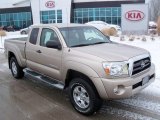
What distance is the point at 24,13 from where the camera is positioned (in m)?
59.8

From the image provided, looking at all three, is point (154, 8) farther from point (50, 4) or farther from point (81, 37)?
point (81, 37)

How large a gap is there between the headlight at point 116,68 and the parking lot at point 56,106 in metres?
1.00

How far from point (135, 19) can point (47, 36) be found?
1603cm

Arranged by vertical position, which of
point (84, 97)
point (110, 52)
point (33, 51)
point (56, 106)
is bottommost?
point (56, 106)

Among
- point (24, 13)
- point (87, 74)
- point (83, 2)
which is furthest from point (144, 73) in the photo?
point (24, 13)

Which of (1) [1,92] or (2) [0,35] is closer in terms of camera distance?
(1) [1,92]

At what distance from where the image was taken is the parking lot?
5.70 meters

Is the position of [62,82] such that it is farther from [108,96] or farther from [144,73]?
[144,73]

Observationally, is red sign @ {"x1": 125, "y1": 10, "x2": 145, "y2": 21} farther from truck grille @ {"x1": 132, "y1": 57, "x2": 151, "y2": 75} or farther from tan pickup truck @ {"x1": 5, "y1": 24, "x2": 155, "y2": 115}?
truck grille @ {"x1": 132, "y1": 57, "x2": 151, "y2": 75}

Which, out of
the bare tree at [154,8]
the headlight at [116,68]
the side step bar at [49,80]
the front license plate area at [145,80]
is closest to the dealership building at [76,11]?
the bare tree at [154,8]

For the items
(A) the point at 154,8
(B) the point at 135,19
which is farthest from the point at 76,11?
(B) the point at 135,19

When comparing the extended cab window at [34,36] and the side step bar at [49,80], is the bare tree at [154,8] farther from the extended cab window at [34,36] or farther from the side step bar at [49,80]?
the side step bar at [49,80]

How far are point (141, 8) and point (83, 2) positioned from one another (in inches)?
1340

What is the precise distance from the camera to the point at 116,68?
17.3ft
